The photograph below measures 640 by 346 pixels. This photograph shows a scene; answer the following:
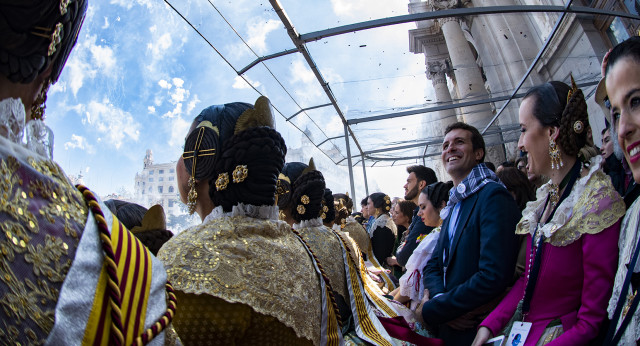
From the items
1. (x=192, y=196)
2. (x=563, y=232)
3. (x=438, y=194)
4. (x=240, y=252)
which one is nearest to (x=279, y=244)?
(x=240, y=252)

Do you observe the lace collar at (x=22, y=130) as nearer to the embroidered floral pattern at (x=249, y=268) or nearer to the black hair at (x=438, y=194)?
the embroidered floral pattern at (x=249, y=268)

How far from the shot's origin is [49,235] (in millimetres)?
562

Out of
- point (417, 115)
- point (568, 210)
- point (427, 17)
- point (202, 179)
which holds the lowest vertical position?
point (568, 210)

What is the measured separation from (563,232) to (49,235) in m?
1.96

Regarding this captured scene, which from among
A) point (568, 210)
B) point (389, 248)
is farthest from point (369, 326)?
point (389, 248)

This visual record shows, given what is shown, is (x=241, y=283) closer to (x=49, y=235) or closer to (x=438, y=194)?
(x=49, y=235)

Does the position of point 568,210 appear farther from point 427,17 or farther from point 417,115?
point 417,115

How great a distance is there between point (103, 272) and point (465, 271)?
6.99 ft

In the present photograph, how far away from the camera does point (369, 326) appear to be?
212 cm

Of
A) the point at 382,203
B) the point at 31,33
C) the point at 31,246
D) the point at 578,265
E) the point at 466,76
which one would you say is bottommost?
the point at 578,265

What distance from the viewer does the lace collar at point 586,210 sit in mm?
1542

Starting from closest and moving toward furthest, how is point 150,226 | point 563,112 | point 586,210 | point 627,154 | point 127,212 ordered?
point 627,154, point 586,210, point 563,112, point 150,226, point 127,212

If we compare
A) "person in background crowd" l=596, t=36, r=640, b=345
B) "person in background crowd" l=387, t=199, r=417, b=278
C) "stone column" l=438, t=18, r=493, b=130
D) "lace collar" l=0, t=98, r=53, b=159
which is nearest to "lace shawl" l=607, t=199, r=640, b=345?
"person in background crowd" l=596, t=36, r=640, b=345

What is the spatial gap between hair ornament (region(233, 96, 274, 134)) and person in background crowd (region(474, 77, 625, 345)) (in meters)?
1.47
